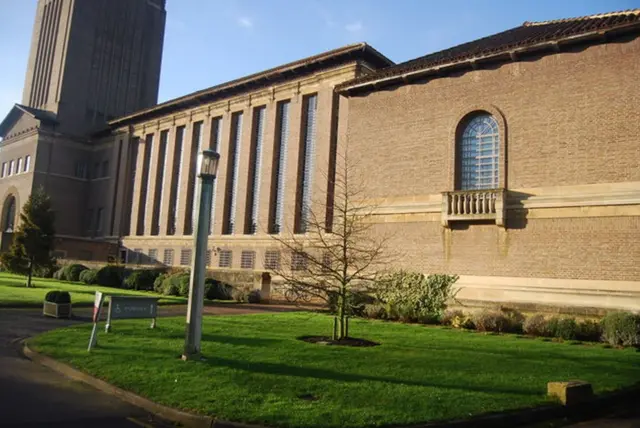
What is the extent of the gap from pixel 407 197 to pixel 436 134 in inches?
124

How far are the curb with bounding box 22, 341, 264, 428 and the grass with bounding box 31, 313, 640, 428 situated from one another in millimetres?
135

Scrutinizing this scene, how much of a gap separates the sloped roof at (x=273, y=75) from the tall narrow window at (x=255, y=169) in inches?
101

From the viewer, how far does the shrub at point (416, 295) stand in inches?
773

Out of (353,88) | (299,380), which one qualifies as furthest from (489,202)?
(299,380)

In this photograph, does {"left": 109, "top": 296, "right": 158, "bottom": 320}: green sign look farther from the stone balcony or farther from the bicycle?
the stone balcony

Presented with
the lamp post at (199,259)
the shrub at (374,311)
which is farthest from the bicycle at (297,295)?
the lamp post at (199,259)

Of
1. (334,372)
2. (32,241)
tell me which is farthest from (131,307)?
(32,241)

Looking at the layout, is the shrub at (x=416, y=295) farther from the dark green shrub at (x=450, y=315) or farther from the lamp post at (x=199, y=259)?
the lamp post at (x=199, y=259)

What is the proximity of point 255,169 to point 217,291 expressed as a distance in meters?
15.0

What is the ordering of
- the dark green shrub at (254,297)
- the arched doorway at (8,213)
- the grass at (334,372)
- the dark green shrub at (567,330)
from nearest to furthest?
the grass at (334,372) < the dark green shrub at (567,330) < the dark green shrub at (254,297) < the arched doorway at (8,213)

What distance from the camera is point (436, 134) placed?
22.9m

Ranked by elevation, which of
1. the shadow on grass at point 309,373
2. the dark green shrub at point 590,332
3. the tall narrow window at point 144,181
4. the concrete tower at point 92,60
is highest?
the concrete tower at point 92,60

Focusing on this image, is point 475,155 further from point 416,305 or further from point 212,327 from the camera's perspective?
point 212,327

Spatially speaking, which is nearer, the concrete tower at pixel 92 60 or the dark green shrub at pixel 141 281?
the dark green shrub at pixel 141 281
